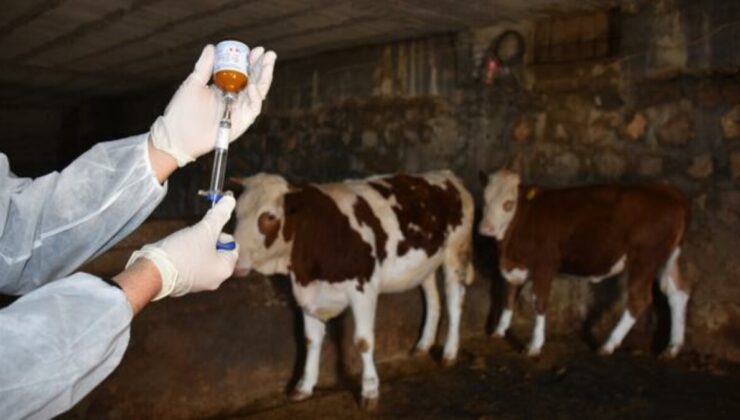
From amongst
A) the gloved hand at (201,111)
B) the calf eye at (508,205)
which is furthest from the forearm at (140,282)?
the calf eye at (508,205)

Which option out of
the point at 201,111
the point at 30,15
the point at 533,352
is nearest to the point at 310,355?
the point at 533,352

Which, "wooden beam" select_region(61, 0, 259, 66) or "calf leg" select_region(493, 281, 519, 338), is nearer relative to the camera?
"wooden beam" select_region(61, 0, 259, 66)

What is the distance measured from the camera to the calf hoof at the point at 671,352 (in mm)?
4660

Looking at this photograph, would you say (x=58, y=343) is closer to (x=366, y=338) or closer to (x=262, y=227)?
(x=262, y=227)

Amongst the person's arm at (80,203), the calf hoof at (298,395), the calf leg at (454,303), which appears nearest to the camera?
the person's arm at (80,203)

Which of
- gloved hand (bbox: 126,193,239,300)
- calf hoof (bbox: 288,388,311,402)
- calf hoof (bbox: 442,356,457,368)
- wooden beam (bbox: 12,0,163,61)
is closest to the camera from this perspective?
gloved hand (bbox: 126,193,239,300)

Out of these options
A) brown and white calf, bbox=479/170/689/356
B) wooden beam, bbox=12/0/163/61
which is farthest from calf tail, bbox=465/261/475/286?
Answer: wooden beam, bbox=12/0/163/61

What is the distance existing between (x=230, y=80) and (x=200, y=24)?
13.1 feet

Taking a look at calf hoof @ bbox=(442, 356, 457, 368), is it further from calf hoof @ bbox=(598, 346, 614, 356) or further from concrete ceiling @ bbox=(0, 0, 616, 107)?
concrete ceiling @ bbox=(0, 0, 616, 107)

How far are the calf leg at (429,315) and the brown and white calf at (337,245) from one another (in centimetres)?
34

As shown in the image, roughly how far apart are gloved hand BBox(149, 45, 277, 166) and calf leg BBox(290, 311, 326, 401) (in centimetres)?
210

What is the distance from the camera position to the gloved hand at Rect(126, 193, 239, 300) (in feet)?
5.14

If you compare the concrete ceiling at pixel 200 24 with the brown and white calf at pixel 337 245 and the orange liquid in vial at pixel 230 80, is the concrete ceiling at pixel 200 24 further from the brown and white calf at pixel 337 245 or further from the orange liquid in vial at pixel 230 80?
the orange liquid in vial at pixel 230 80

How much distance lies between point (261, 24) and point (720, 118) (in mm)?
3579
